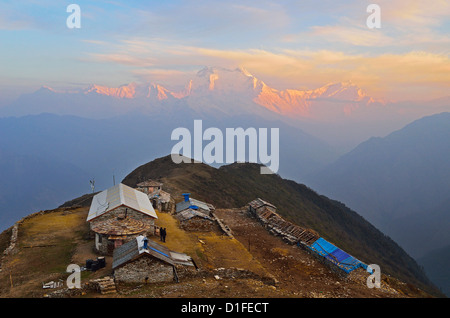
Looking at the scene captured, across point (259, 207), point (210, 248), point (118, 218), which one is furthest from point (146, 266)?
point (259, 207)

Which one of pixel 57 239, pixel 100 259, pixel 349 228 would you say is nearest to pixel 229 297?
pixel 100 259

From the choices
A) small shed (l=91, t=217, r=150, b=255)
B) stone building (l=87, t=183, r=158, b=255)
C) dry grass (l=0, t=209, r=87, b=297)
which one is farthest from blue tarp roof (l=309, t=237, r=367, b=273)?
dry grass (l=0, t=209, r=87, b=297)

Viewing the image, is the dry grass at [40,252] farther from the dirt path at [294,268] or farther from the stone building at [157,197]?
the dirt path at [294,268]

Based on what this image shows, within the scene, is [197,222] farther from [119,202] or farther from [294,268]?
[294,268]

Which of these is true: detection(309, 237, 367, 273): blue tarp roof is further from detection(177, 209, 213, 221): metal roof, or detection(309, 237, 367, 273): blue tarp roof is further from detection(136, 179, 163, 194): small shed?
detection(136, 179, 163, 194): small shed

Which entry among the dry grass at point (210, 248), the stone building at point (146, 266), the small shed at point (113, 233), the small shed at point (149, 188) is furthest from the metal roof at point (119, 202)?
the stone building at point (146, 266)
